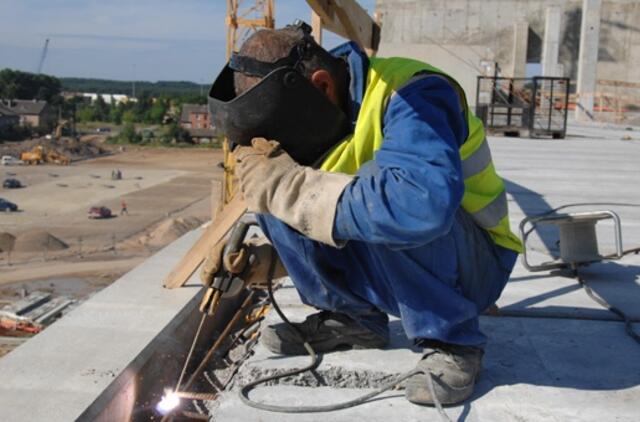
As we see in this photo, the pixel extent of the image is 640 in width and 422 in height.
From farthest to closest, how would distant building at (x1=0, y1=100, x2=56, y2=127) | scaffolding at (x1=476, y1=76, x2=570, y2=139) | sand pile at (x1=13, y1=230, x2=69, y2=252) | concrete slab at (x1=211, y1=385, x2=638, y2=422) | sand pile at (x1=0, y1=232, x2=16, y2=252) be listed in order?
distant building at (x1=0, y1=100, x2=56, y2=127) → sand pile at (x1=0, y1=232, x2=16, y2=252) → sand pile at (x1=13, y1=230, x2=69, y2=252) → scaffolding at (x1=476, y1=76, x2=570, y2=139) → concrete slab at (x1=211, y1=385, x2=638, y2=422)

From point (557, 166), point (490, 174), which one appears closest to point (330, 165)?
point (490, 174)

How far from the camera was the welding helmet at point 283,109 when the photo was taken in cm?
175

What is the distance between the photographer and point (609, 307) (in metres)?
2.65

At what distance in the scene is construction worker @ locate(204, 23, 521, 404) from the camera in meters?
1.60

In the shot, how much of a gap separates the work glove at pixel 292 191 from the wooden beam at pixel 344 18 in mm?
493

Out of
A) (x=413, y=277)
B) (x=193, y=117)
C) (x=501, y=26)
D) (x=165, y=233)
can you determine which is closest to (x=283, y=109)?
(x=413, y=277)

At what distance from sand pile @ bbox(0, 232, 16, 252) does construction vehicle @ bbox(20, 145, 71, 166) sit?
25.7 meters

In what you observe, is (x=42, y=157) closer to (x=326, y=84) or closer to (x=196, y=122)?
(x=196, y=122)

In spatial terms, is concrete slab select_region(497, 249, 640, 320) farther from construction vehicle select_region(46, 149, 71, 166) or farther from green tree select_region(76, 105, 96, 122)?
green tree select_region(76, 105, 96, 122)

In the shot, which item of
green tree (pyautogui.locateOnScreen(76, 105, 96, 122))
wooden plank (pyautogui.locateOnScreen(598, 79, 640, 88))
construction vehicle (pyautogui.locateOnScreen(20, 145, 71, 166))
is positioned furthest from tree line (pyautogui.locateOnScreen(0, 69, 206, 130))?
wooden plank (pyautogui.locateOnScreen(598, 79, 640, 88))

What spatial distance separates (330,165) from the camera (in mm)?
1873

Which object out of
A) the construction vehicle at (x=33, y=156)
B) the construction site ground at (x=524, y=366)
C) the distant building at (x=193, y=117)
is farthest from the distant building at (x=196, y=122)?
the construction site ground at (x=524, y=366)

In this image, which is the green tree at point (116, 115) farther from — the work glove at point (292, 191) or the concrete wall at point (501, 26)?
the work glove at point (292, 191)

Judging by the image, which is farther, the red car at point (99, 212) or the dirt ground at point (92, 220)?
the red car at point (99, 212)
